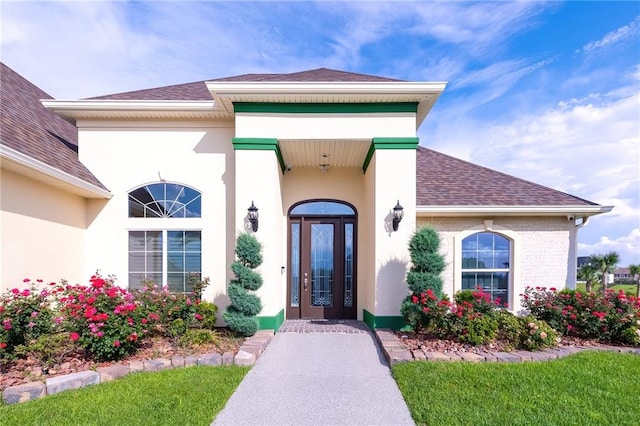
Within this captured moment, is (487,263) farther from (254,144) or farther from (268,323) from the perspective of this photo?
(254,144)

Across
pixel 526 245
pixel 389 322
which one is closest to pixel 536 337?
pixel 389 322

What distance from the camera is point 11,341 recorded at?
14.8 feet

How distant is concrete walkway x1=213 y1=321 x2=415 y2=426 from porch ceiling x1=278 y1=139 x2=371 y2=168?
12.6 feet

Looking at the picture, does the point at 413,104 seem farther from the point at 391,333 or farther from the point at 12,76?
the point at 12,76

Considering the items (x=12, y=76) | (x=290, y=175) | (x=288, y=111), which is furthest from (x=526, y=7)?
(x=12, y=76)

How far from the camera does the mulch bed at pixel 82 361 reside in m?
4.03

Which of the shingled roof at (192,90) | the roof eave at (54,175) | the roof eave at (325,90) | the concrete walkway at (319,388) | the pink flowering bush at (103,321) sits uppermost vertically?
the shingled roof at (192,90)

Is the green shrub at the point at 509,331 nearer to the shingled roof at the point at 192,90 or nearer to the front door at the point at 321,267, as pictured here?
the front door at the point at 321,267

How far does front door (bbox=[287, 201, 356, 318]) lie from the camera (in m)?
7.84

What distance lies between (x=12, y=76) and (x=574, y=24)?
13367 mm

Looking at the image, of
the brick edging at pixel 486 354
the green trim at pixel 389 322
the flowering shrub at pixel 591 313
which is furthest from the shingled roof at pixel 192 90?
the flowering shrub at pixel 591 313

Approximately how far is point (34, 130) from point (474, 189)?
9.71 metres

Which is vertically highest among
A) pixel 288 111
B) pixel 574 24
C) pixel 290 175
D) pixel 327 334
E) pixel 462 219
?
pixel 574 24

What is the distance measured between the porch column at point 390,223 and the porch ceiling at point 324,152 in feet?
1.88
